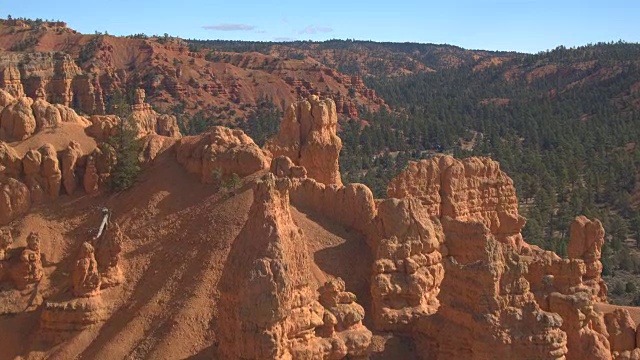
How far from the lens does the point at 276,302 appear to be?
16.8 m

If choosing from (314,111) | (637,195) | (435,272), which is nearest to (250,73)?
(637,195)

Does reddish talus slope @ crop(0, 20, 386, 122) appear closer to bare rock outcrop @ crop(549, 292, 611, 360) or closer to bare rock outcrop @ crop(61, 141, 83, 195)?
bare rock outcrop @ crop(61, 141, 83, 195)

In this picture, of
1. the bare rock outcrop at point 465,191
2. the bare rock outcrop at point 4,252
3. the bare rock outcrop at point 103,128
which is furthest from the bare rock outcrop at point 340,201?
the bare rock outcrop at point 4,252

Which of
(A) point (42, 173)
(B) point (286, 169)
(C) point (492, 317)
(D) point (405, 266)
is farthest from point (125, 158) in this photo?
(C) point (492, 317)

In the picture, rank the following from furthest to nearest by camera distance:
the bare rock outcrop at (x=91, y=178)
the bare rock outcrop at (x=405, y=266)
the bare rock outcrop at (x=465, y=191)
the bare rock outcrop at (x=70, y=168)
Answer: the bare rock outcrop at (x=465, y=191) → the bare rock outcrop at (x=91, y=178) → the bare rock outcrop at (x=70, y=168) → the bare rock outcrop at (x=405, y=266)

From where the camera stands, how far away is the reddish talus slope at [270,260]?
1839 centimetres

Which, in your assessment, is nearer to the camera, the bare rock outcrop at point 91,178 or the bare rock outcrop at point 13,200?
the bare rock outcrop at point 13,200

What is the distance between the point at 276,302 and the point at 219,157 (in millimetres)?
12195

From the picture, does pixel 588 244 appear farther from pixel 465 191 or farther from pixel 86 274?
pixel 86 274

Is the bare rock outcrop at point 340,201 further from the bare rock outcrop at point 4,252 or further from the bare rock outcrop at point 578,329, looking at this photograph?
the bare rock outcrop at point 4,252

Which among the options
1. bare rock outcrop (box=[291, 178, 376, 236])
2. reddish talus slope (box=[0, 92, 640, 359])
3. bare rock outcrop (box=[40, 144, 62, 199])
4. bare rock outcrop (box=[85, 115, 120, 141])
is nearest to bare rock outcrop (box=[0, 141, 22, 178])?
reddish talus slope (box=[0, 92, 640, 359])

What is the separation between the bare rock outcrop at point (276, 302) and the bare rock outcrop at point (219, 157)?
8.13 m

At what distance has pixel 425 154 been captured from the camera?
103 meters

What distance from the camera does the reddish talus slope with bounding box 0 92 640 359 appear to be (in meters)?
18.4
